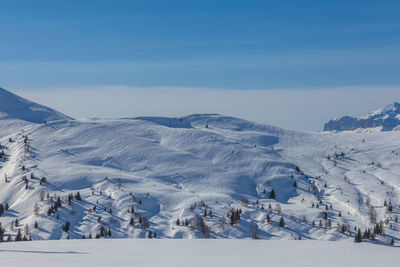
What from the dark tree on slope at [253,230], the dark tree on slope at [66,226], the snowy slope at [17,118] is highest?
the snowy slope at [17,118]

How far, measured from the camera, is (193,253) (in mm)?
21391

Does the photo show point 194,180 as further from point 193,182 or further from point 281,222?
point 281,222

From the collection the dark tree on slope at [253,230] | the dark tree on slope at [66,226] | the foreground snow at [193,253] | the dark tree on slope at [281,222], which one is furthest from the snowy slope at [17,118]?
the foreground snow at [193,253]

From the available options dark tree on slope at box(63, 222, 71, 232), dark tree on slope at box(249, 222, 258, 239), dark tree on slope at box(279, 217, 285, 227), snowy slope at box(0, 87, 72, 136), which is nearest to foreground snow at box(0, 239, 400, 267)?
dark tree on slope at box(249, 222, 258, 239)

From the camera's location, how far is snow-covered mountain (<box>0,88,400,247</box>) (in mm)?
78125

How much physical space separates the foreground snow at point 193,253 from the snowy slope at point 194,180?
5021 cm

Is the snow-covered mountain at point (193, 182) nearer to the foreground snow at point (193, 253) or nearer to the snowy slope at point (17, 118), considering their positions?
the snowy slope at point (17, 118)

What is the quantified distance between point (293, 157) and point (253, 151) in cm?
1346

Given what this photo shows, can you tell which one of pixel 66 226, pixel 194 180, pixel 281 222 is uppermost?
pixel 194 180

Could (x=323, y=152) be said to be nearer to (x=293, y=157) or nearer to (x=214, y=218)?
(x=293, y=157)

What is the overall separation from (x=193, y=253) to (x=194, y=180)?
83.6 m

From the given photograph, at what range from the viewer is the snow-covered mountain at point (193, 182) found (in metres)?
78.1

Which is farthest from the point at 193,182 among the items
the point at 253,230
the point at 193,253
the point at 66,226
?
the point at 193,253

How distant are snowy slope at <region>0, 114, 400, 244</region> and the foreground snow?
1977 inches
